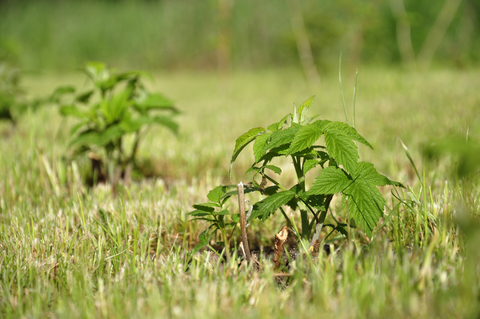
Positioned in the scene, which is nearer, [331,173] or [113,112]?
[331,173]

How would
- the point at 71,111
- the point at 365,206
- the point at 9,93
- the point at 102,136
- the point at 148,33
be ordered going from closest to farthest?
1. the point at 365,206
2. the point at 102,136
3. the point at 71,111
4. the point at 9,93
5. the point at 148,33

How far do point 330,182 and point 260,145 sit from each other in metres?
0.23

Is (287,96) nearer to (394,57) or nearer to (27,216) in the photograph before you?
(27,216)

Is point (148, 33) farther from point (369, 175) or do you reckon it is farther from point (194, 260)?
point (369, 175)

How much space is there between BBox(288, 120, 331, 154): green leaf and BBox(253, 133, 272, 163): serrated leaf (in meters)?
0.10

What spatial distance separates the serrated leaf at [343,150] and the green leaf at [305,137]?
37mm

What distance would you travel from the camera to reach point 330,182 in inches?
44.5

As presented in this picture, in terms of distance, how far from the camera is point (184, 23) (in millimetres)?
13531

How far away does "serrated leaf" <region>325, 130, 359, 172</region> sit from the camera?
1.08 m

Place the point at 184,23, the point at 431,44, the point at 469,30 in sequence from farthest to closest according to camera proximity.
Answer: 1. the point at 184,23
2. the point at 469,30
3. the point at 431,44

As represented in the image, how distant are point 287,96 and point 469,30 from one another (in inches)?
224

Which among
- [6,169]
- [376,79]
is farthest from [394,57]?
[6,169]

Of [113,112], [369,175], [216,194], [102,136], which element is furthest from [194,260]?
[113,112]

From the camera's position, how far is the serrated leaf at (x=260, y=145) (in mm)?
1108
